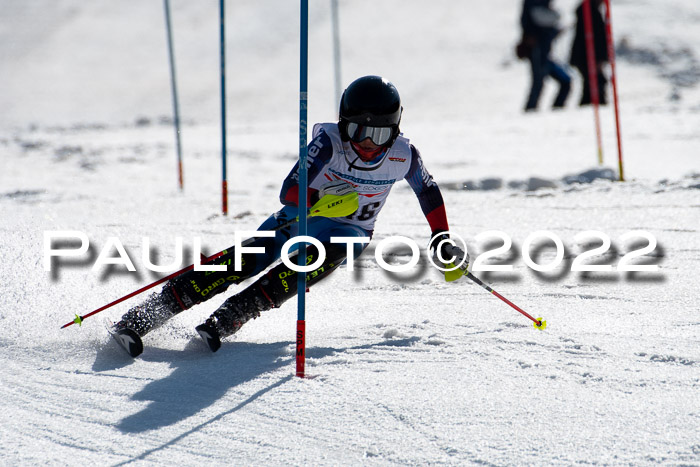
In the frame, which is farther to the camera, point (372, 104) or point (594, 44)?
point (594, 44)

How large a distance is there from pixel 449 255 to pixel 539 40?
28.1ft

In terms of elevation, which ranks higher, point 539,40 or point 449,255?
point 539,40

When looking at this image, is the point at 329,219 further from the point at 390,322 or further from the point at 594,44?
the point at 594,44

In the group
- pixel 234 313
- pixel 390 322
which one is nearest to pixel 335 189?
pixel 234 313

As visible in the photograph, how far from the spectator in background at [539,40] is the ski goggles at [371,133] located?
8495mm

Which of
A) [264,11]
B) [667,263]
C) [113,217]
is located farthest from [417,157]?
[264,11]

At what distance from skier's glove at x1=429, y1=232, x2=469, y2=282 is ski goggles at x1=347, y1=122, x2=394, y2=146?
0.58 m

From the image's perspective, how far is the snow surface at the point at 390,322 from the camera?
2541 mm

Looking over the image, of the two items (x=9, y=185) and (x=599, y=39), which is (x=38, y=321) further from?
(x=599, y=39)

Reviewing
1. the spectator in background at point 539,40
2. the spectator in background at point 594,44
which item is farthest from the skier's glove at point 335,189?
the spectator in background at point 594,44

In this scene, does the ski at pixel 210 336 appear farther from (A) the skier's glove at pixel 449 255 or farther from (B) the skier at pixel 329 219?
(A) the skier's glove at pixel 449 255

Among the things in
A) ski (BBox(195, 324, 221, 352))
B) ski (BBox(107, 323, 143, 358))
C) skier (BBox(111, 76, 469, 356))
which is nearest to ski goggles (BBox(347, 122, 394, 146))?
skier (BBox(111, 76, 469, 356))

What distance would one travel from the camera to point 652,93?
13320 millimetres

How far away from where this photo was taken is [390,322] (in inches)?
148
